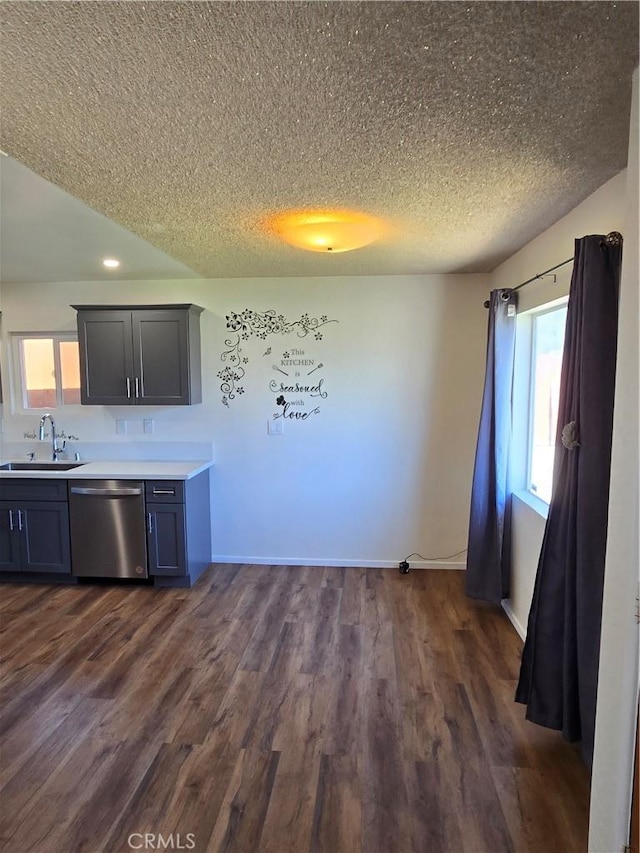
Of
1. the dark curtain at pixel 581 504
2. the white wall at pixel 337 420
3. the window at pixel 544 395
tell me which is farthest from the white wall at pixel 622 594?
the white wall at pixel 337 420

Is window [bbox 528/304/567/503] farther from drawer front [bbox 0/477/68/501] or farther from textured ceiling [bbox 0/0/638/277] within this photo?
drawer front [bbox 0/477/68/501]

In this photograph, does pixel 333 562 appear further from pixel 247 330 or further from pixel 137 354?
pixel 137 354

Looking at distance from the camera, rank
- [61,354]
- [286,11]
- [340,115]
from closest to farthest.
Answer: [286,11] < [340,115] < [61,354]

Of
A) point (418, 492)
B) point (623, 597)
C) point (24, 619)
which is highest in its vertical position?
point (623, 597)

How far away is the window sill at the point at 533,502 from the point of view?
2634 millimetres

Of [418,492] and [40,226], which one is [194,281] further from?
[418,492]

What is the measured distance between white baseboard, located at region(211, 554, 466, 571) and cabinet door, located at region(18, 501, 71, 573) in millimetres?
→ 1167

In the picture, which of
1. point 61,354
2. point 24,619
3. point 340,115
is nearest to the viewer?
point 340,115

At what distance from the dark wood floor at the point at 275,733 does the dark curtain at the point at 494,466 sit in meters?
0.27

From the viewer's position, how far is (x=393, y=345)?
384cm

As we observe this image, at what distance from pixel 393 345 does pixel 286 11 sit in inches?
116

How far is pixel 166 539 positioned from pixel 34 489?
1074mm

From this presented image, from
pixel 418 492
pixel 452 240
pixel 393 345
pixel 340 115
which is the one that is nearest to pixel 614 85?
pixel 340 115

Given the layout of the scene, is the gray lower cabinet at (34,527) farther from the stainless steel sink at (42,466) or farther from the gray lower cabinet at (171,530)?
the gray lower cabinet at (171,530)
